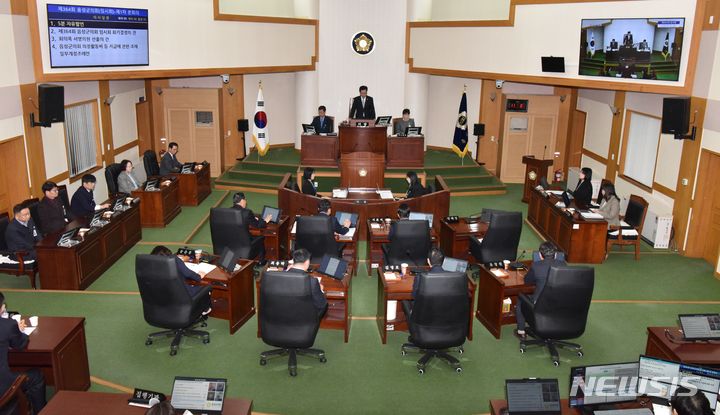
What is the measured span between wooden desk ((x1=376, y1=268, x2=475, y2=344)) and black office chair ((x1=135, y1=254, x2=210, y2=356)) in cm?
241

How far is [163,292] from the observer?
774 centimetres

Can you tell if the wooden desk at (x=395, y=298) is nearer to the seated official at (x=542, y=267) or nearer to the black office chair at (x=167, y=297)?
the seated official at (x=542, y=267)

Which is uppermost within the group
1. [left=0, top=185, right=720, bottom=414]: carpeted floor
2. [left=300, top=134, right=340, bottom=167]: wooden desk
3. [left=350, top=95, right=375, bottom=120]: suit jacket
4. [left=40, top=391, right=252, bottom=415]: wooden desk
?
[left=350, top=95, right=375, bottom=120]: suit jacket

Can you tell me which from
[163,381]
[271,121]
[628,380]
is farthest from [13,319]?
[271,121]

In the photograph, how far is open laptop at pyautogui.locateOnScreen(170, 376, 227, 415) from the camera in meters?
5.21

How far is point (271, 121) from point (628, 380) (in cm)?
1592

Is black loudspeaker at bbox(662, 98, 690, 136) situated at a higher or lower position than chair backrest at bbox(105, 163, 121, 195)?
higher

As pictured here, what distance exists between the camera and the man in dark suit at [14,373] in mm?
5805

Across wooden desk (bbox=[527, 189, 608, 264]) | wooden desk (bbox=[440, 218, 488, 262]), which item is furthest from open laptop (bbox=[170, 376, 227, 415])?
wooden desk (bbox=[527, 189, 608, 264])

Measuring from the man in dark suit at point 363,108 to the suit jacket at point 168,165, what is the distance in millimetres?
4896

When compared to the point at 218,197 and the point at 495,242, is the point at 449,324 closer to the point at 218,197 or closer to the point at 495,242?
the point at 495,242

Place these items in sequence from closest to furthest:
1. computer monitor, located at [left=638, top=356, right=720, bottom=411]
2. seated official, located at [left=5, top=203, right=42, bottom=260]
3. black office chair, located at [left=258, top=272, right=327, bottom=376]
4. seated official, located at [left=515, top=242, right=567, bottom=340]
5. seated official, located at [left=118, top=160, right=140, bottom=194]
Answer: computer monitor, located at [left=638, top=356, right=720, bottom=411], black office chair, located at [left=258, top=272, right=327, bottom=376], seated official, located at [left=515, top=242, right=567, bottom=340], seated official, located at [left=5, top=203, right=42, bottom=260], seated official, located at [left=118, top=160, right=140, bottom=194]

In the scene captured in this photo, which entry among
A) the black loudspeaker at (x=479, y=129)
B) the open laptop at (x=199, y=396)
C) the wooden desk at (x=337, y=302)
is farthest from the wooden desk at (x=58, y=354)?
the black loudspeaker at (x=479, y=129)

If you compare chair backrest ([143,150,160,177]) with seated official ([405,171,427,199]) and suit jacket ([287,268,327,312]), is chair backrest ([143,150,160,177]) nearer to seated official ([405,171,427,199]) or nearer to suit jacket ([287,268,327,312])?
seated official ([405,171,427,199])
